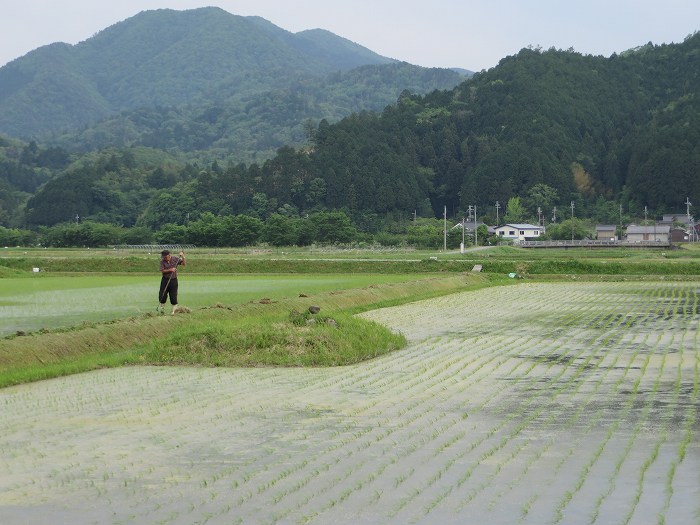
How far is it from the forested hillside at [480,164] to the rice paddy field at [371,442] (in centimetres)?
8178

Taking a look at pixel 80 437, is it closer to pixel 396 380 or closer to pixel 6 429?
pixel 6 429

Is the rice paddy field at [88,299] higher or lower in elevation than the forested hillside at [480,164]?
lower

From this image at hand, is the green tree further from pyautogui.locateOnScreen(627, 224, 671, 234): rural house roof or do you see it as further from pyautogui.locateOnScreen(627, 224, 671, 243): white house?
pyautogui.locateOnScreen(627, 224, 671, 243): white house

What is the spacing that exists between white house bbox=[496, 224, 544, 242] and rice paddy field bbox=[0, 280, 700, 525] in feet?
266

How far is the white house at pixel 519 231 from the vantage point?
9312cm

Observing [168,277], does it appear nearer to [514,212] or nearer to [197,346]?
[197,346]

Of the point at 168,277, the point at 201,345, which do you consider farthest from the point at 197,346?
the point at 168,277

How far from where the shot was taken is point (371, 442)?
23.5 feet

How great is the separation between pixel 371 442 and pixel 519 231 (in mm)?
88278

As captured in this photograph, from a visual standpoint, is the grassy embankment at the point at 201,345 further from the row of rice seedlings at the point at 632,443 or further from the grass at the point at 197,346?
the row of rice seedlings at the point at 632,443

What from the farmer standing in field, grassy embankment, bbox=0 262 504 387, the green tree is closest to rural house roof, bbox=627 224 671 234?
the green tree

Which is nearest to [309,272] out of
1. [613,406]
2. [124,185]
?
[613,406]

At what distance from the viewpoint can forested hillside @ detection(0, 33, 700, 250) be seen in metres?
105

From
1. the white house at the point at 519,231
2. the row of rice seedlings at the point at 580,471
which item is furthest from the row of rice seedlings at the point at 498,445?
the white house at the point at 519,231
